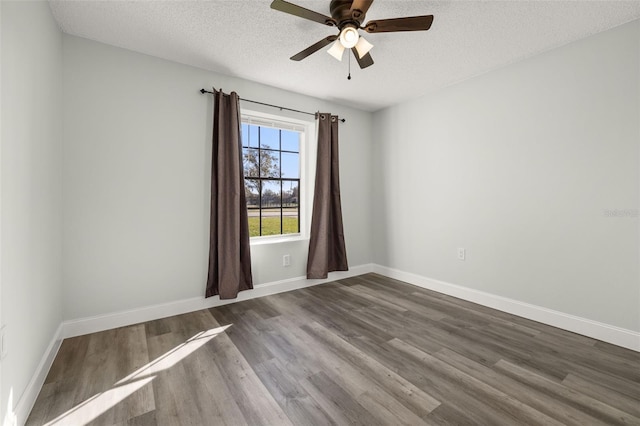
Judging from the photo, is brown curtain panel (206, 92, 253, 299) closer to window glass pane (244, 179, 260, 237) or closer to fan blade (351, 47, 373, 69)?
window glass pane (244, 179, 260, 237)

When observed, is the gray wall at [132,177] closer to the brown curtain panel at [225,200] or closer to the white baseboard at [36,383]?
the brown curtain panel at [225,200]

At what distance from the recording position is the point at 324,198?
12.6 ft

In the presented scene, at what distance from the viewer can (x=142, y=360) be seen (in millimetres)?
2070

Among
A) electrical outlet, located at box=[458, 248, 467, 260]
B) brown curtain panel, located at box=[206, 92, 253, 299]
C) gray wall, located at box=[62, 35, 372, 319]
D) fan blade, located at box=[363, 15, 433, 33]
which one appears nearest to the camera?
fan blade, located at box=[363, 15, 433, 33]

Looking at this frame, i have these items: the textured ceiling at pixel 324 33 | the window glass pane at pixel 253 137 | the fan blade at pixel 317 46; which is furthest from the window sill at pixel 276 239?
the fan blade at pixel 317 46

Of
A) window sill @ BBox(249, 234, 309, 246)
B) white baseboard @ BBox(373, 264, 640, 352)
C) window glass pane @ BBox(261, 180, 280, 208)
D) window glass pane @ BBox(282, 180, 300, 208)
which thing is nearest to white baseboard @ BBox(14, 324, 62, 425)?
window sill @ BBox(249, 234, 309, 246)

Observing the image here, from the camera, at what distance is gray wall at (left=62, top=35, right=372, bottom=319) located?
242 cm

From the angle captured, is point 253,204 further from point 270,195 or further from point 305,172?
point 305,172

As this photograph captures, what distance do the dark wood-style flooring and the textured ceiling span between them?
2.53 metres

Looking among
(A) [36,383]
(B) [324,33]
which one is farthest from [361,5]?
(A) [36,383]

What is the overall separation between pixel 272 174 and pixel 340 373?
2.50m

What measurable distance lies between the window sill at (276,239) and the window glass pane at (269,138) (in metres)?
1.18

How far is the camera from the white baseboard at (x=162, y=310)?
2425 millimetres

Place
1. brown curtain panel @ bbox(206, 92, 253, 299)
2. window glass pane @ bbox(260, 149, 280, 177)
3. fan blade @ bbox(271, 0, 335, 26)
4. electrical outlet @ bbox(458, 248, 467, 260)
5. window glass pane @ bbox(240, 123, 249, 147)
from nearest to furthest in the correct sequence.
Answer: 1. fan blade @ bbox(271, 0, 335, 26)
2. brown curtain panel @ bbox(206, 92, 253, 299)
3. electrical outlet @ bbox(458, 248, 467, 260)
4. window glass pane @ bbox(240, 123, 249, 147)
5. window glass pane @ bbox(260, 149, 280, 177)
